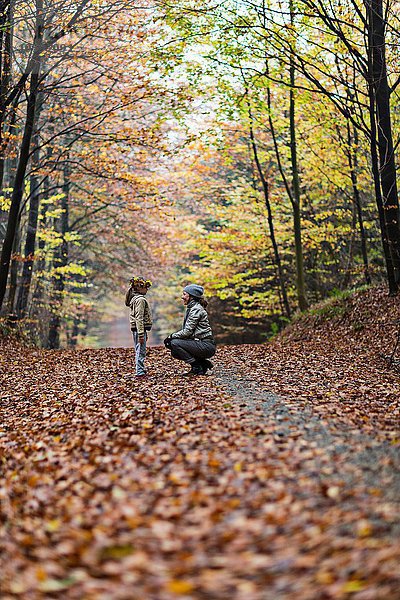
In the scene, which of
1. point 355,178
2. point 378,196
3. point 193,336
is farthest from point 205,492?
point 355,178

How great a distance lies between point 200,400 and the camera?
26.3 ft

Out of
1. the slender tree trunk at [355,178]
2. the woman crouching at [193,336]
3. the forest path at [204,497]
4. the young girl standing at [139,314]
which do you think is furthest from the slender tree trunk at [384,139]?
the young girl standing at [139,314]

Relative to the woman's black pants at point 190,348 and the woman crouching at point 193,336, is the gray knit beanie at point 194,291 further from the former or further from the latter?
the woman's black pants at point 190,348

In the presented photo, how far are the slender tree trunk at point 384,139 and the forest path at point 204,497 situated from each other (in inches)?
263

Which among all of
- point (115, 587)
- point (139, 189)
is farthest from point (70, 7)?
point (115, 587)

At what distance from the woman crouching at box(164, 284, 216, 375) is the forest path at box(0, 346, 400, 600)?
1534mm

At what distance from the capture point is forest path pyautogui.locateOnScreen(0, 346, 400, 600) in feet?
11.2

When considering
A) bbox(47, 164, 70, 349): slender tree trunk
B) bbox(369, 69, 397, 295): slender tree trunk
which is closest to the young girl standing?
bbox(369, 69, 397, 295): slender tree trunk

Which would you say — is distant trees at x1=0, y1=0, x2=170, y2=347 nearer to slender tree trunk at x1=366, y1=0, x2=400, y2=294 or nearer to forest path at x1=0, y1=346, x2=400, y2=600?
slender tree trunk at x1=366, y1=0, x2=400, y2=294

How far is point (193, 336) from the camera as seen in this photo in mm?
10141

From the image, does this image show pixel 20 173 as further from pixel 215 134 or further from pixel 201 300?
pixel 201 300

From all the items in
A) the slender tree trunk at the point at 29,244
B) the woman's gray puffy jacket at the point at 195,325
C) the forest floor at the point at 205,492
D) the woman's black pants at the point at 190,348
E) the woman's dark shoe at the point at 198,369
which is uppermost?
the slender tree trunk at the point at 29,244

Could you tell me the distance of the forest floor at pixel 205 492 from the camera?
3412 mm

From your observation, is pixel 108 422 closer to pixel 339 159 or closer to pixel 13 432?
pixel 13 432
